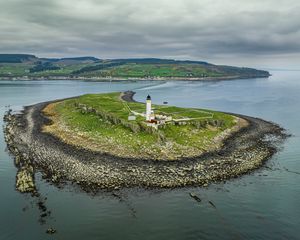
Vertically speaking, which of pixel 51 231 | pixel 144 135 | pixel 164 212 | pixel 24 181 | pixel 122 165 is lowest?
pixel 51 231

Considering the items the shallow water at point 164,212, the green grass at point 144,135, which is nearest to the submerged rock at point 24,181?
the shallow water at point 164,212

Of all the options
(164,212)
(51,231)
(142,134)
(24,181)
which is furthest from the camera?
(142,134)

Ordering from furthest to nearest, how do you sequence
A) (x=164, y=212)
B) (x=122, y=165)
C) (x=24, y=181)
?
1. (x=122, y=165)
2. (x=24, y=181)
3. (x=164, y=212)

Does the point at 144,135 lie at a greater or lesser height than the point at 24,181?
greater

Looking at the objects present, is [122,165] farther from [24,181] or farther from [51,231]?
[51,231]

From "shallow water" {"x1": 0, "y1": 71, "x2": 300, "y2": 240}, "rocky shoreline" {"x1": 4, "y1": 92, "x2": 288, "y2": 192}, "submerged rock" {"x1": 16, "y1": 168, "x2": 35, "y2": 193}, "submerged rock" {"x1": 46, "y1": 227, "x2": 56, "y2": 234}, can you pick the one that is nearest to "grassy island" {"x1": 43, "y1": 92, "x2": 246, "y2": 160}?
"rocky shoreline" {"x1": 4, "y1": 92, "x2": 288, "y2": 192}

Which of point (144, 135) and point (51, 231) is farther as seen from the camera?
point (144, 135)

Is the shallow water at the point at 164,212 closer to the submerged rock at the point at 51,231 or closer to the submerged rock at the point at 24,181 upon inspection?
the submerged rock at the point at 51,231

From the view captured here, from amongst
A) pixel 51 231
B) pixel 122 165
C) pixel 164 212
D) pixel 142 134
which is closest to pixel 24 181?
pixel 122 165

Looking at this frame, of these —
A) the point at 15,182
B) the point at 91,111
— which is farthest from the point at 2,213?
the point at 91,111

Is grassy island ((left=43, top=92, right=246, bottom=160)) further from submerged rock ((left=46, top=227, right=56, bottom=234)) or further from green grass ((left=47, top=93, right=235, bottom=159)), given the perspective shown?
submerged rock ((left=46, top=227, right=56, bottom=234))
